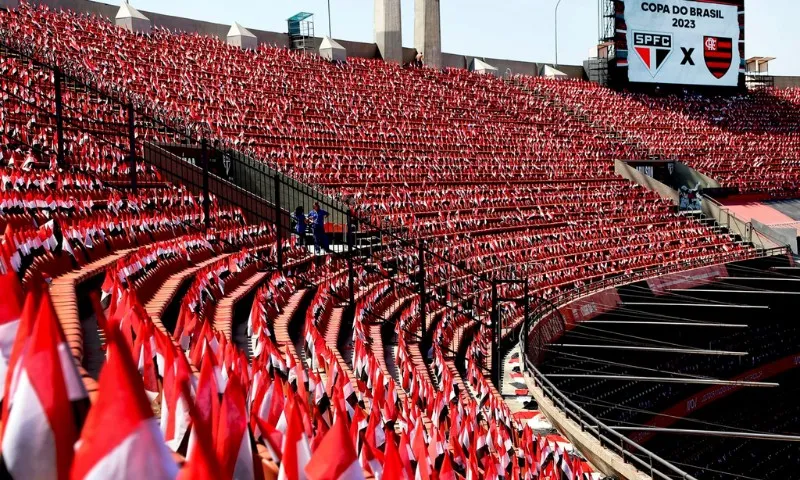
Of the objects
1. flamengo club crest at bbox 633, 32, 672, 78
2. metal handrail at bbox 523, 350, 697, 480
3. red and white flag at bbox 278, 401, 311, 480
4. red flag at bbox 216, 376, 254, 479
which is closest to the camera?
red flag at bbox 216, 376, 254, 479

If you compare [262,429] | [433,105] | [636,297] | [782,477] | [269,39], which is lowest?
[782,477]

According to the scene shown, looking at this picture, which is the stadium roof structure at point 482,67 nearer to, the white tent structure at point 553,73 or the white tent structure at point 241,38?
the white tent structure at point 553,73

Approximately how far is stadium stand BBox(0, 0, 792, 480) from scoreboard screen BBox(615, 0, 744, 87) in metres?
5.40

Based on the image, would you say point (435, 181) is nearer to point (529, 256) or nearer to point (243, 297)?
point (529, 256)

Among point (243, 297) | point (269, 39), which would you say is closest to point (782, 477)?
point (243, 297)

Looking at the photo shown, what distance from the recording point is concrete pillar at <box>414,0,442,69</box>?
112ft

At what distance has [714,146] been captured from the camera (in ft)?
112

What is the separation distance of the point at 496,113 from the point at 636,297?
13.6 meters

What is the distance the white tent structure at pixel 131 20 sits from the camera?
26.1 meters

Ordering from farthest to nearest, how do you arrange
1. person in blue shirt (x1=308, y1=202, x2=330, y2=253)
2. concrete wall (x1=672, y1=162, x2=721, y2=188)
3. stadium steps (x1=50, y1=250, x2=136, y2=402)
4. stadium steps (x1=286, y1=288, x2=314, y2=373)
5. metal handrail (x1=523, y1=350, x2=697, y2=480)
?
1. concrete wall (x1=672, y1=162, x2=721, y2=188)
2. person in blue shirt (x1=308, y1=202, x2=330, y2=253)
3. metal handrail (x1=523, y1=350, x2=697, y2=480)
4. stadium steps (x1=286, y1=288, x2=314, y2=373)
5. stadium steps (x1=50, y1=250, x2=136, y2=402)

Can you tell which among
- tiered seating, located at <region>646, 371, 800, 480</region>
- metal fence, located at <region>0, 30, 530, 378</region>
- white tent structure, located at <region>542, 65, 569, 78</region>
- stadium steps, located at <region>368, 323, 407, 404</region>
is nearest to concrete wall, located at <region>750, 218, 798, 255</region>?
tiered seating, located at <region>646, 371, 800, 480</region>

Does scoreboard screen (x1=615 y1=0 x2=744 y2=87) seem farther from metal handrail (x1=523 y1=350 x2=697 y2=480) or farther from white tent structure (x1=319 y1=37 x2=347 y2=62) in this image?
metal handrail (x1=523 y1=350 x2=697 y2=480)

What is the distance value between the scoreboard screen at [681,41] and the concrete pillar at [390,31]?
9.66 meters

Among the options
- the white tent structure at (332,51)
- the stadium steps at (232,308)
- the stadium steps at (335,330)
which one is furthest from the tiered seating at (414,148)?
the stadium steps at (232,308)
